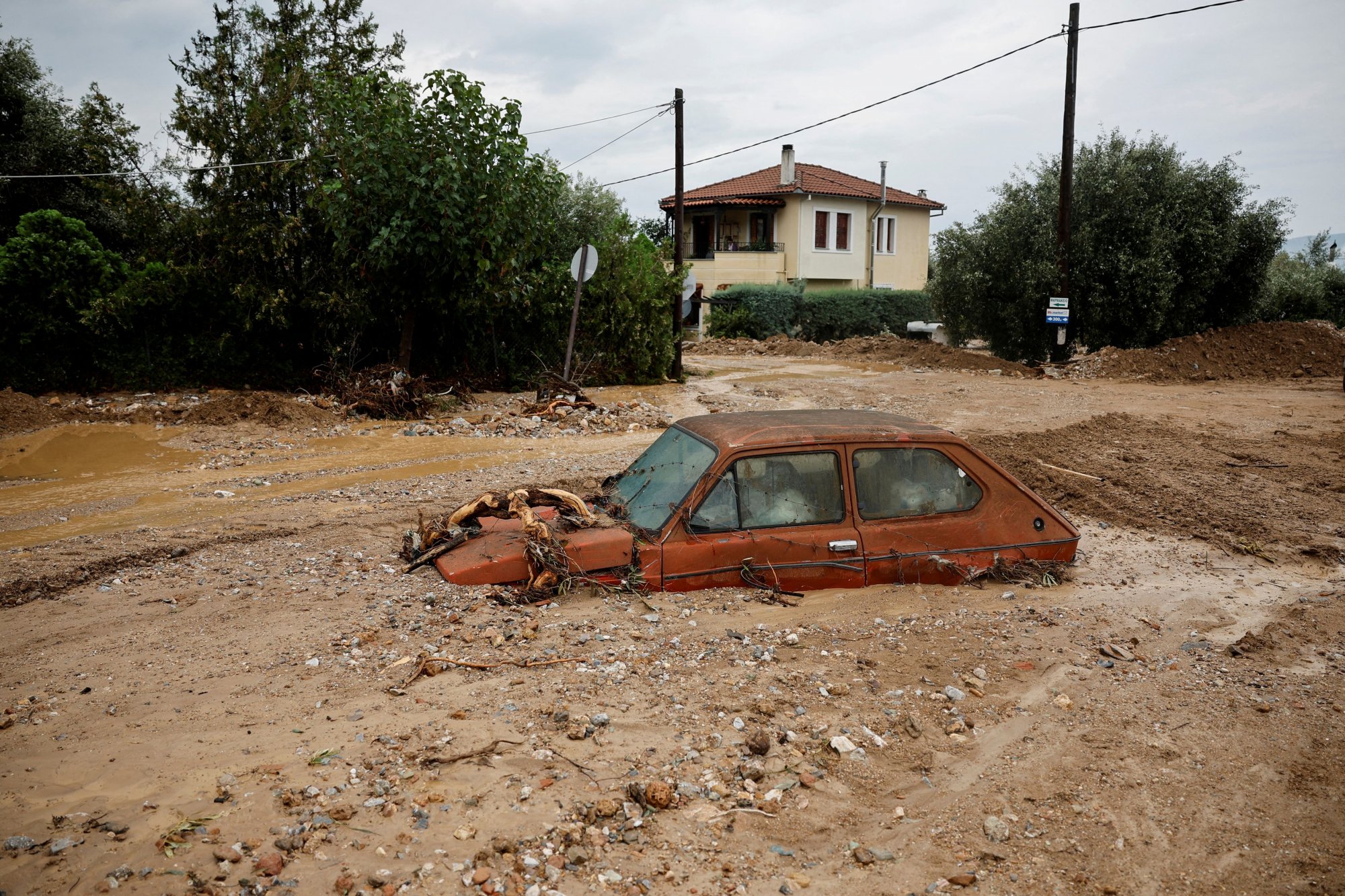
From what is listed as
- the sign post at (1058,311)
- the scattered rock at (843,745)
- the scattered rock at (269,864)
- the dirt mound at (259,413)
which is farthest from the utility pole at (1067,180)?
the scattered rock at (269,864)

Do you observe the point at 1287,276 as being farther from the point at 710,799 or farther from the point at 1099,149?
the point at 710,799

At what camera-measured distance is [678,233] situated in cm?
2284

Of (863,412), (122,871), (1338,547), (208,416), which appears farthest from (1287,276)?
(122,871)

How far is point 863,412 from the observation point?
6746 mm

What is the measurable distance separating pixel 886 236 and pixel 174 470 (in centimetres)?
3851

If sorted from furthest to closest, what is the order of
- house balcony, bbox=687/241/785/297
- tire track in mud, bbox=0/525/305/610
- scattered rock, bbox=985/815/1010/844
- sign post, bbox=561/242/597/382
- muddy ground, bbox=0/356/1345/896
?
house balcony, bbox=687/241/785/297 → sign post, bbox=561/242/597/382 → tire track in mud, bbox=0/525/305/610 → scattered rock, bbox=985/815/1010/844 → muddy ground, bbox=0/356/1345/896

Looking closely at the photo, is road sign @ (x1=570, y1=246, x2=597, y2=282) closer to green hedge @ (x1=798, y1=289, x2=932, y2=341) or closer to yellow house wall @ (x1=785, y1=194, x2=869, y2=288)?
green hedge @ (x1=798, y1=289, x2=932, y2=341)

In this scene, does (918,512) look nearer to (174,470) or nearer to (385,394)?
(174,470)

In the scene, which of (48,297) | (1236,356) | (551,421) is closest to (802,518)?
(551,421)

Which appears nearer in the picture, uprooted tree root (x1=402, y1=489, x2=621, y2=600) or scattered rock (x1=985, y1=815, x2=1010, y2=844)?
scattered rock (x1=985, y1=815, x2=1010, y2=844)

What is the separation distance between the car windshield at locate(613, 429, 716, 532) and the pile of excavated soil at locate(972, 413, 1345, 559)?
458 cm

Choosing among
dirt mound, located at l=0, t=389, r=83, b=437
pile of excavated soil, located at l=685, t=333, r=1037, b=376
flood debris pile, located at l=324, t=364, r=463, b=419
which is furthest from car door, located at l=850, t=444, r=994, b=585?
pile of excavated soil, located at l=685, t=333, r=1037, b=376

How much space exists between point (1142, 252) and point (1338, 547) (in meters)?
16.9

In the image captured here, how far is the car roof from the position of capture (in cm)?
555
